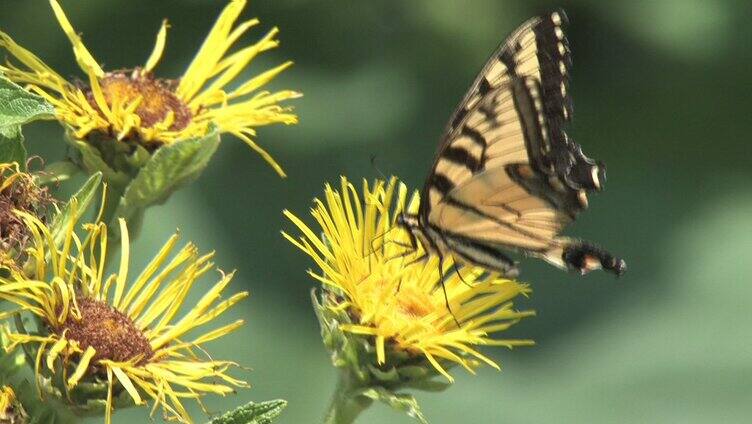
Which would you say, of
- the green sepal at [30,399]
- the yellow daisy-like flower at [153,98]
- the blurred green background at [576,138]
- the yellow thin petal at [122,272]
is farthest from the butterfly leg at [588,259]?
the blurred green background at [576,138]

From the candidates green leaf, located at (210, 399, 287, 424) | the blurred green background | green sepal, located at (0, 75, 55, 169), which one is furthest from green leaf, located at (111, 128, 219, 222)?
the blurred green background

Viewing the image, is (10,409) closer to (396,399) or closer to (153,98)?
(396,399)

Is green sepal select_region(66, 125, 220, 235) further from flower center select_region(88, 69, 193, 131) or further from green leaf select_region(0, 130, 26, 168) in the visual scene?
green leaf select_region(0, 130, 26, 168)

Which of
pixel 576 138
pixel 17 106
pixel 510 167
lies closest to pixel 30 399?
pixel 17 106

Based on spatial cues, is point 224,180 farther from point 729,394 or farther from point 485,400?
point 729,394

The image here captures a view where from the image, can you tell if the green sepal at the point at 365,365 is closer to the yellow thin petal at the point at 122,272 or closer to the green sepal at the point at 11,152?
the yellow thin petal at the point at 122,272

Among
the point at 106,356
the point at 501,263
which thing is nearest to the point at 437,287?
the point at 501,263
